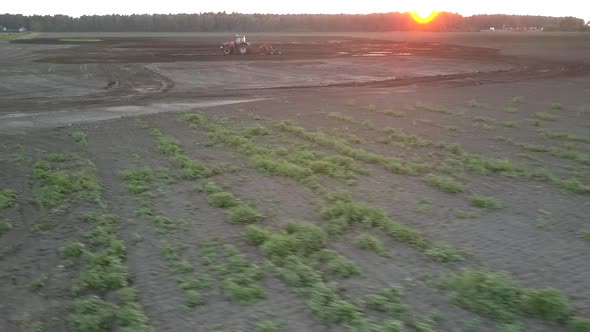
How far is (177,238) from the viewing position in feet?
23.7

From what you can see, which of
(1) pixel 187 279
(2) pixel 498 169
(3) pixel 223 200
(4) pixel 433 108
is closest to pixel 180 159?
(3) pixel 223 200

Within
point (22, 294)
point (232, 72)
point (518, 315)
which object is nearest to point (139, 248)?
point (22, 294)

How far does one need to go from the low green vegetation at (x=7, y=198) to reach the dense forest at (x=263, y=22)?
111 m

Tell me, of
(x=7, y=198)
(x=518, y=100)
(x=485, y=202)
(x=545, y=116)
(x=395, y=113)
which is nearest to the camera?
(x=485, y=202)

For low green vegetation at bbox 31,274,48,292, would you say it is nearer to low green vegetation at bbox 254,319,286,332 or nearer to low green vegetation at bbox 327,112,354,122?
low green vegetation at bbox 254,319,286,332

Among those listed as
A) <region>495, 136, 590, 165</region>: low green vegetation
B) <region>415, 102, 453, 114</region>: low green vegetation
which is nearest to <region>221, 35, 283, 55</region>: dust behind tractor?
<region>415, 102, 453, 114</region>: low green vegetation

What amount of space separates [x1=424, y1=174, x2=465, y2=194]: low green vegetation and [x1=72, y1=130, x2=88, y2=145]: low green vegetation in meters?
8.43

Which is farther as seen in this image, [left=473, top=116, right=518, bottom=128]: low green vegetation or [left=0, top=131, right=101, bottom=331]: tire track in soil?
[left=473, top=116, right=518, bottom=128]: low green vegetation

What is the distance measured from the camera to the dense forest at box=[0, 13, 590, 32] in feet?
392

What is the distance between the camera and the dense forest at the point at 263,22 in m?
120

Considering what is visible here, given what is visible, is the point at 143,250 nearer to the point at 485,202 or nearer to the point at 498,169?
the point at 485,202

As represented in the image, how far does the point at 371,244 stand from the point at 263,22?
12291cm

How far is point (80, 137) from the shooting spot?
45.6 ft

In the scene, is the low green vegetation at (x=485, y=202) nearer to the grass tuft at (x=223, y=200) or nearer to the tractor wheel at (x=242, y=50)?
the grass tuft at (x=223, y=200)
